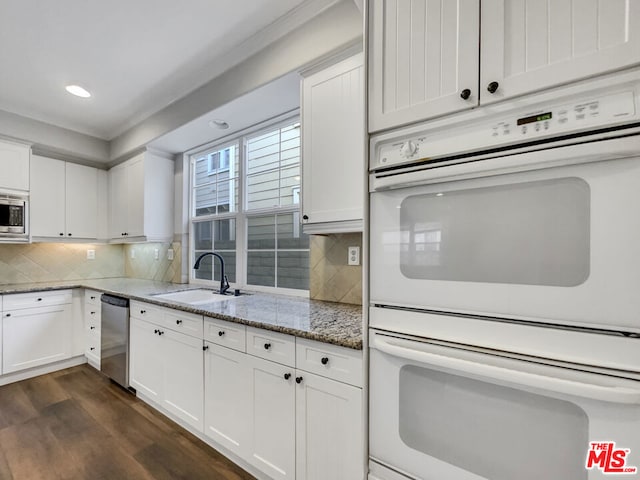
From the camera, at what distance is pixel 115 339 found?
271cm

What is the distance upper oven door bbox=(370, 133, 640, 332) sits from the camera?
0.75 m

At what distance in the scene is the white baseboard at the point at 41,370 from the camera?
114 inches

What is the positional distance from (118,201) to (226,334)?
8.95ft

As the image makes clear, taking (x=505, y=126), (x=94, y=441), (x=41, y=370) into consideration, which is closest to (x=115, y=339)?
(x=94, y=441)

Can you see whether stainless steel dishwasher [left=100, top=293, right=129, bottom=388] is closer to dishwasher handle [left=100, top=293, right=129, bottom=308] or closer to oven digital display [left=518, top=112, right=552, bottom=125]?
dishwasher handle [left=100, top=293, right=129, bottom=308]

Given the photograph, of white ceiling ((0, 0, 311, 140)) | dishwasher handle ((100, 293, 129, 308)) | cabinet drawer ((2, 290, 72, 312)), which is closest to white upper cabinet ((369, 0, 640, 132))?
white ceiling ((0, 0, 311, 140))

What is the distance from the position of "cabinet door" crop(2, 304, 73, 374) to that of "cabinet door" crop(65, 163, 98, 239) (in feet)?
2.91

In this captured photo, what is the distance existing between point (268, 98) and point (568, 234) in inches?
78.0

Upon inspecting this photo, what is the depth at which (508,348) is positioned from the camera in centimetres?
88

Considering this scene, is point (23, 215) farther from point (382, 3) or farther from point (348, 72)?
point (382, 3)

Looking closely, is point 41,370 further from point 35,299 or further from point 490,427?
point 490,427

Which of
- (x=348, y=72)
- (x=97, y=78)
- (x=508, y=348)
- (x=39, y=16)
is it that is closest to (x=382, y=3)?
(x=348, y=72)

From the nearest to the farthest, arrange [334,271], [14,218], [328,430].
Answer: [328,430], [334,271], [14,218]

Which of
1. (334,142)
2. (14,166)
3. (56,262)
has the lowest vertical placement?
(56,262)
